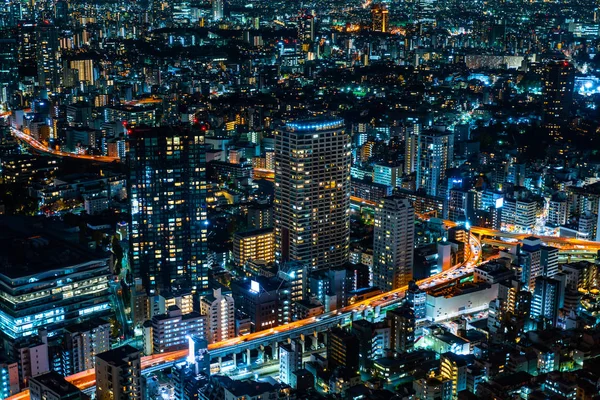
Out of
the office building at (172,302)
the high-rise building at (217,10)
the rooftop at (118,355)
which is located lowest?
the office building at (172,302)

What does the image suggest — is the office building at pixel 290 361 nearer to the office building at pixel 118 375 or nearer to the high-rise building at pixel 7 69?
the office building at pixel 118 375

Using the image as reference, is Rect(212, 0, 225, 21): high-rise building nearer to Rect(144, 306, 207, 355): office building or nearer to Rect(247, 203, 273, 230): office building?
Rect(247, 203, 273, 230): office building

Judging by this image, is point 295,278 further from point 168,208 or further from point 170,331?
point 168,208

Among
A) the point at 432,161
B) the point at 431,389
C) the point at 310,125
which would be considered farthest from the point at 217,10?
the point at 431,389

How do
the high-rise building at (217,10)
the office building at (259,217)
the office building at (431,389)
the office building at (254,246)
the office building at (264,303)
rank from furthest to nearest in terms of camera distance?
the high-rise building at (217,10), the office building at (259,217), the office building at (254,246), the office building at (264,303), the office building at (431,389)

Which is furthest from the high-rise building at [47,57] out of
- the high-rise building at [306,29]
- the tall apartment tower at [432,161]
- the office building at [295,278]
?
the office building at [295,278]

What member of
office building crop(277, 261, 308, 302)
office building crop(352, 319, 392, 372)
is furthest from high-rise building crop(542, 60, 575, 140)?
Result: office building crop(352, 319, 392, 372)

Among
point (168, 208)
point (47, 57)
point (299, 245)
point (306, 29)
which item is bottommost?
point (299, 245)
